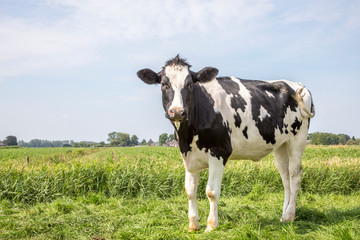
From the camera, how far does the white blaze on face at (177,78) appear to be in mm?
4564

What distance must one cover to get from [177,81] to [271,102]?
2.25 meters

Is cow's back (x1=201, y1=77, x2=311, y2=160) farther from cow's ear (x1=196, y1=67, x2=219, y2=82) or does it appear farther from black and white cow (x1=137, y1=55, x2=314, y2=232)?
cow's ear (x1=196, y1=67, x2=219, y2=82)

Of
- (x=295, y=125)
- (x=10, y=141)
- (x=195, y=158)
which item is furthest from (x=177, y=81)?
(x=10, y=141)

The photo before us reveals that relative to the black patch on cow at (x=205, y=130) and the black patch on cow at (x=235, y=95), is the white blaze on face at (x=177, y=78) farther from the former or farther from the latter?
the black patch on cow at (x=235, y=95)

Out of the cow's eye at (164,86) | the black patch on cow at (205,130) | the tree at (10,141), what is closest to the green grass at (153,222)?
the black patch on cow at (205,130)

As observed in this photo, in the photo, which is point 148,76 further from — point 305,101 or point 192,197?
point 305,101

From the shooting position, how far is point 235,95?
18.8ft

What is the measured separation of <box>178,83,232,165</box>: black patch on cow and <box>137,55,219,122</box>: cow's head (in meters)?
0.27

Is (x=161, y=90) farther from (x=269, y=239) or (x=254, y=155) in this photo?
(x=269, y=239)

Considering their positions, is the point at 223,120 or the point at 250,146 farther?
the point at 250,146

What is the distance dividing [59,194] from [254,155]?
5.46 m

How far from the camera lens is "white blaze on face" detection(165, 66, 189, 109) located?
4564 millimetres

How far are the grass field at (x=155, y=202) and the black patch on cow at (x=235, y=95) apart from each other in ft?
5.82

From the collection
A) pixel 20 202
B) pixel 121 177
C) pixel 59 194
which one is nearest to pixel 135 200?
pixel 121 177
